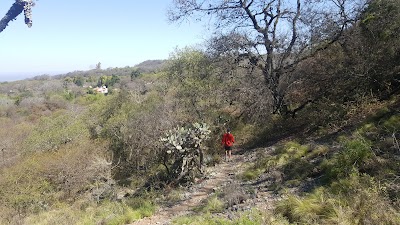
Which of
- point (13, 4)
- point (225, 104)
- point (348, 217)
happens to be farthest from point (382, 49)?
point (13, 4)

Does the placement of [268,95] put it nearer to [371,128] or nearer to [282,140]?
[282,140]

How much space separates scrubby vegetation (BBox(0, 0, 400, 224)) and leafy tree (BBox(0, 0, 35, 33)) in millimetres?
19447

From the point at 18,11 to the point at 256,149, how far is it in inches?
1365

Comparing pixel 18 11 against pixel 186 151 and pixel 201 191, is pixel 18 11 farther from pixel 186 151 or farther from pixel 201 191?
pixel 201 191

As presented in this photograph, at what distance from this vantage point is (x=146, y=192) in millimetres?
8477

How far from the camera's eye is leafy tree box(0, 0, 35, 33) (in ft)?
106

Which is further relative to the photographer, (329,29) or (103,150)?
(103,150)

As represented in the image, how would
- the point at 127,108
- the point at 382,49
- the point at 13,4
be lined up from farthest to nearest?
the point at 13,4 < the point at 127,108 < the point at 382,49

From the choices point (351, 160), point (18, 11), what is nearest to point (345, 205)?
point (351, 160)

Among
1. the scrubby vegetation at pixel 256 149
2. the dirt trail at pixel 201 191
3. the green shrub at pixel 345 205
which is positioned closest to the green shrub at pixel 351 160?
the scrubby vegetation at pixel 256 149

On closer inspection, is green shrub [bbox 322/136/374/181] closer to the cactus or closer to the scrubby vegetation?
the scrubby vegetation

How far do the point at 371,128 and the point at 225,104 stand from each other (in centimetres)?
782

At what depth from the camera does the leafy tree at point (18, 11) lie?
32.2 m

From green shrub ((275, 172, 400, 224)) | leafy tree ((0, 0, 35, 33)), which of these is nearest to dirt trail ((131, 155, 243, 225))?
green shrub ((275, 172, 400, 224))
